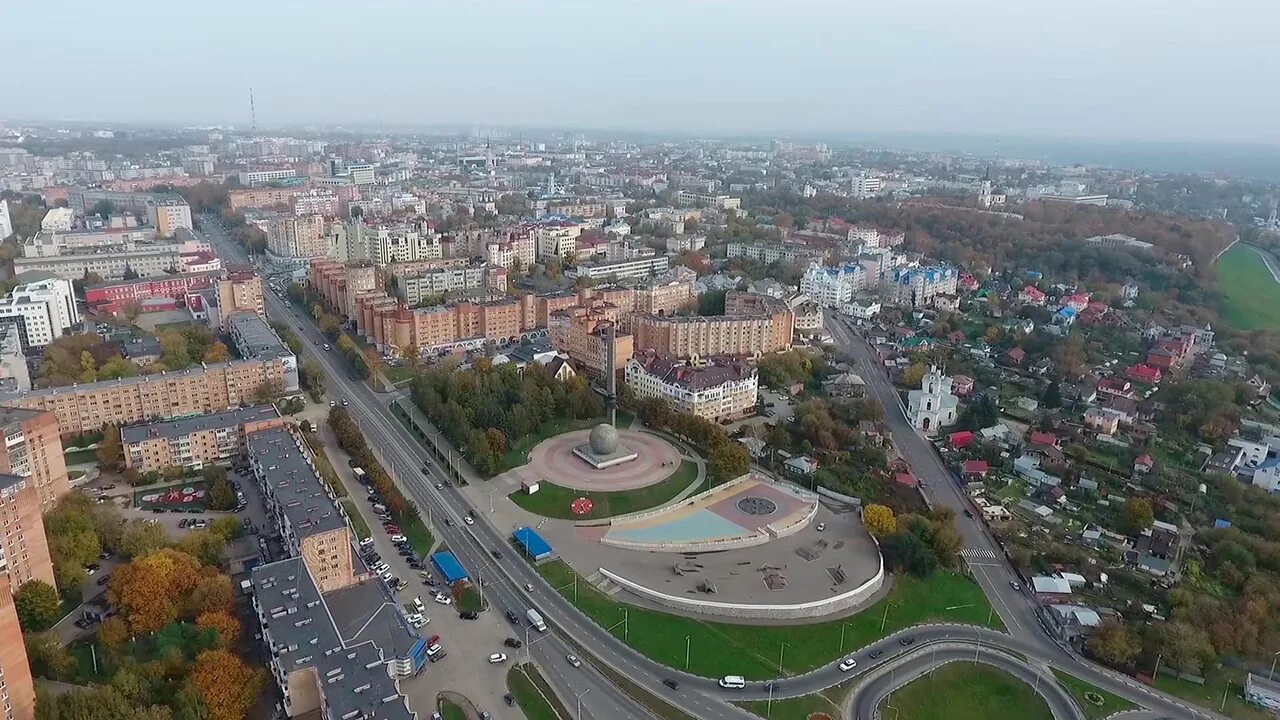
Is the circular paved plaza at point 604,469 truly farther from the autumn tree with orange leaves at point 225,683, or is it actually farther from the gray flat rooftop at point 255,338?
the gray flat rooftop at point 255,338

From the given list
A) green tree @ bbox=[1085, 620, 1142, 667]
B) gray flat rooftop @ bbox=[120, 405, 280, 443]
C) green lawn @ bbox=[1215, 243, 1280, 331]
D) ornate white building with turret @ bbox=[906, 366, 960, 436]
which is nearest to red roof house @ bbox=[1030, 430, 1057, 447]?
ornate white building with turret @ bbox=[906, 366, 960, 436]

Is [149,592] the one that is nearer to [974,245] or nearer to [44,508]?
[44,508]

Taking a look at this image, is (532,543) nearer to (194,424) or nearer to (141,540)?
(141,540)

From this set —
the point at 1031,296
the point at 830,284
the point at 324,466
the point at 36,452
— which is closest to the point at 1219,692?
the point at 324,466

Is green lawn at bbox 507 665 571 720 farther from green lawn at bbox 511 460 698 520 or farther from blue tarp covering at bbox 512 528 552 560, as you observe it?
green lawn at bbox 511 460 698 520

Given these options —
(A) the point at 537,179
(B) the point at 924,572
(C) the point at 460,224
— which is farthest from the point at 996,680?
(A) the point at 537,179

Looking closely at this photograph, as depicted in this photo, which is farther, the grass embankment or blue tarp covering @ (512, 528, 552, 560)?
blue tarp covering @ (512, 528, 552, 560)
